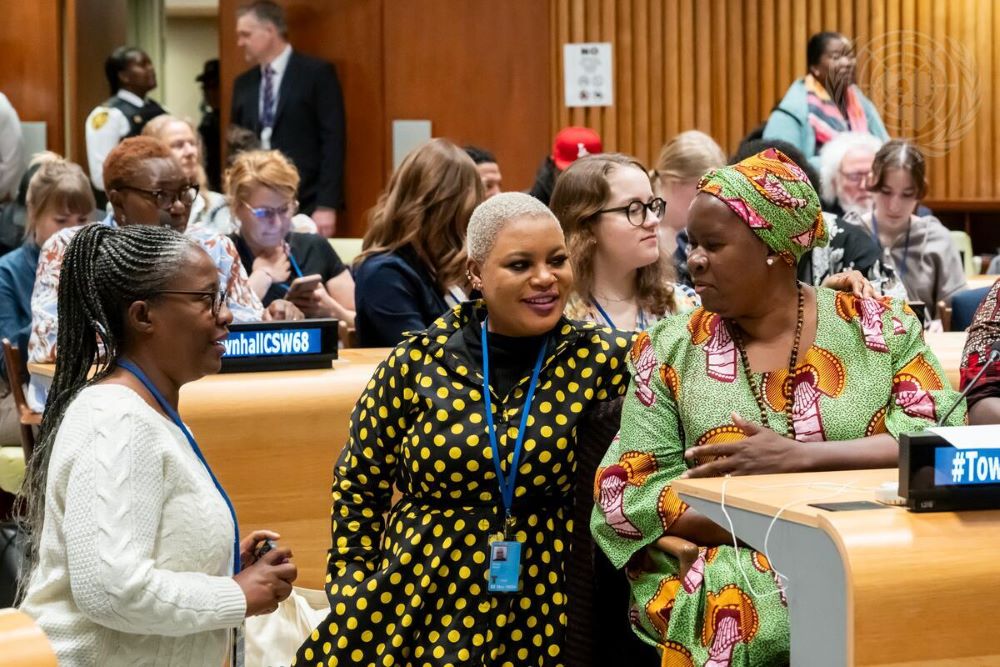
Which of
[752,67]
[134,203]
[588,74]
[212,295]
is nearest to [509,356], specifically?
[212,295]

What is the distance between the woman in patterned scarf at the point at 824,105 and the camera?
27.6 feet

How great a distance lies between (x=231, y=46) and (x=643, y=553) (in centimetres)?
723

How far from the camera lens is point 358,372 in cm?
420

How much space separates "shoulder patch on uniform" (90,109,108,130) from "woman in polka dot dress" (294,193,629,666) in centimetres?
610

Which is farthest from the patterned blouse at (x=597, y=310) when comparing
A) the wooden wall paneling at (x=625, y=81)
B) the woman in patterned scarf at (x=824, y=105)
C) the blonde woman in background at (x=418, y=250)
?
the wooden wall paneling at (x=625, y=81)

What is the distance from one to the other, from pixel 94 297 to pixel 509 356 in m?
0.93

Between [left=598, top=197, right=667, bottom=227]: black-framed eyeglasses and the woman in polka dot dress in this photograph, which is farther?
[left=598, top=197, right=667, bottom=227]: black-framed eyeglasses

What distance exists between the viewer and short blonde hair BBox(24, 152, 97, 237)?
5.88m

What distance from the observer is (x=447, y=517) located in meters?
3.06

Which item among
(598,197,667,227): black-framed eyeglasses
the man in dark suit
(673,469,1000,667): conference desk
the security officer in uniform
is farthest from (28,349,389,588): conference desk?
the man in dark suit

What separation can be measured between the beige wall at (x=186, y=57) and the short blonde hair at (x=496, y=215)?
33.3 ft

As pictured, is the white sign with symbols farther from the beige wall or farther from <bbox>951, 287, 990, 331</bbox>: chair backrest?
the beige wall

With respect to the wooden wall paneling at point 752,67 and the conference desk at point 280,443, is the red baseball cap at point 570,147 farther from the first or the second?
the conference desk at point 280,443

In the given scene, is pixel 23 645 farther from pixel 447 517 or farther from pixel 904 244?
pixel 904 244
